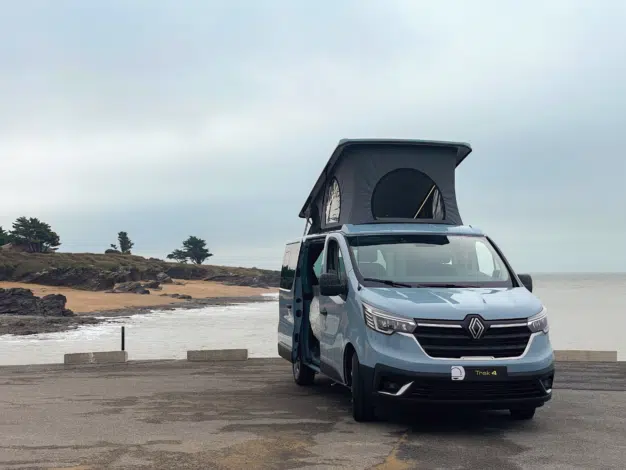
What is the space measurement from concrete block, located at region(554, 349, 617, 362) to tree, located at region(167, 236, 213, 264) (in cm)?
13050

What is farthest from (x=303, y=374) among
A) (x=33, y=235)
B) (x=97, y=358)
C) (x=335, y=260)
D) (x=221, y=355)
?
(x=33, y=235)

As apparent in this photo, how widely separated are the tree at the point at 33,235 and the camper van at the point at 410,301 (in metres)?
97.7

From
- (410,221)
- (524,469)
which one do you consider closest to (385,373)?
(524,469)

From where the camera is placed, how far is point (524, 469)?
5.97 m

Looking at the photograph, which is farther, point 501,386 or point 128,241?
point 128,241

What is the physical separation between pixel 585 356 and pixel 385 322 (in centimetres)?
1035

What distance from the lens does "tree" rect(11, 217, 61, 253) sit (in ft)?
333

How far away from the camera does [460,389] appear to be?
7.05 meters

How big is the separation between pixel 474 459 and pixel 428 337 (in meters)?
1.27

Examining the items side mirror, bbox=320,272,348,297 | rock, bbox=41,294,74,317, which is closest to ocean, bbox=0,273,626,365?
rock, bbox=41,294,74,317

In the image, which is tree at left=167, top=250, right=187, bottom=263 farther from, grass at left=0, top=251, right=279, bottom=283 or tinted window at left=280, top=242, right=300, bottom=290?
tinted window at left=280, top=242, right=300, bottom=290

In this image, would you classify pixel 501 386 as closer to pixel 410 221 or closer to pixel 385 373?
pixel 385 373

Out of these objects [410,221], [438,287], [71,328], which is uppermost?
[410,221]

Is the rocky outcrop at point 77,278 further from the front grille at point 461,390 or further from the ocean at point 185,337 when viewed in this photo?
the front grille at point 461,390
